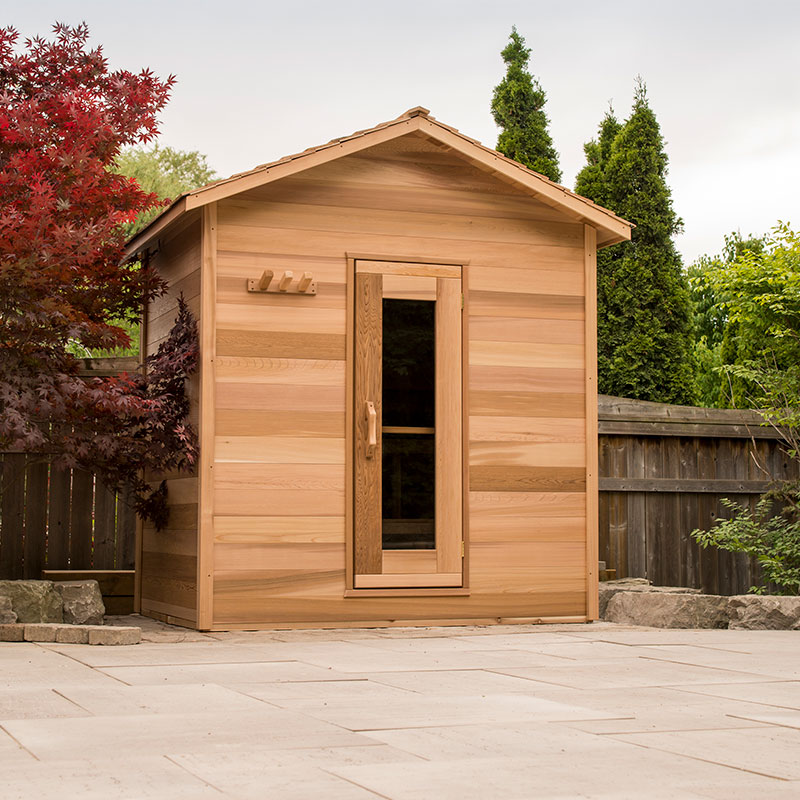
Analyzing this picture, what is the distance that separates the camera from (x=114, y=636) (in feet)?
21.3

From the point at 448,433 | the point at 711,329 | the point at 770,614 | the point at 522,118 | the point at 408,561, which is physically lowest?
the point at 770,614

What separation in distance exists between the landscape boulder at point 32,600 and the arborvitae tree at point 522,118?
508 inches

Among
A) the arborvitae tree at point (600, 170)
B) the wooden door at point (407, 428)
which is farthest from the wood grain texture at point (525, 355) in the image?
the arborvitae tree at point (600, 170)

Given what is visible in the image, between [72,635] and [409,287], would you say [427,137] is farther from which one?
[72,635]

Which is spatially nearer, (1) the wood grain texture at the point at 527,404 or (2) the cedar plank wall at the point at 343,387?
(2) the cedar plank wall at the point at 343,387

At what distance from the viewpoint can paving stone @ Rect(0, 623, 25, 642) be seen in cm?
660

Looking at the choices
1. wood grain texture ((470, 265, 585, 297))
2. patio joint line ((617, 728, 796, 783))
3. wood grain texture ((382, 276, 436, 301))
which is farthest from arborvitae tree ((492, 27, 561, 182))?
patio joint line ((617, 728, 796, 783))

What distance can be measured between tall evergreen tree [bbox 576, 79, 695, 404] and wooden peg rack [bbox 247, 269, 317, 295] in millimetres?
8668

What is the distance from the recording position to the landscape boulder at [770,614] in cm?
791

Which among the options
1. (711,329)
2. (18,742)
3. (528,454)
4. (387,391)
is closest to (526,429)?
(528,454)

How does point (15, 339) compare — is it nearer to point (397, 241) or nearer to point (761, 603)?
point (397, 241)

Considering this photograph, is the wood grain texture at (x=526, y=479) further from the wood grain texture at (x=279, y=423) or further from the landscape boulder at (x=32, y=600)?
the landscape boulder at (x=32, y=600)

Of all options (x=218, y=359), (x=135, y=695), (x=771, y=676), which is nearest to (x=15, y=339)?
(x=218, y=359)

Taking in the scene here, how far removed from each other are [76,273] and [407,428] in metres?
2.38
